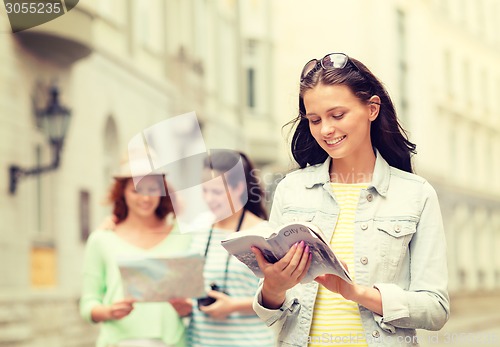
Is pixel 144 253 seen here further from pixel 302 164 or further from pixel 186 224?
pixel 302 164

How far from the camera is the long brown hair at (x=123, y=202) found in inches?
101

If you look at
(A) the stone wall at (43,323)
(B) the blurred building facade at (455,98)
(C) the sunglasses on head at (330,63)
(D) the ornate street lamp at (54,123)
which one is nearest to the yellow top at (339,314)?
(C) the sunglasses on head at (330,63)

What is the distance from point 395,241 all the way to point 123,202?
4.18 feet

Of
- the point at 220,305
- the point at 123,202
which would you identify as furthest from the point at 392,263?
the point at 123,202

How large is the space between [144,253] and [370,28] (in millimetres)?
3292

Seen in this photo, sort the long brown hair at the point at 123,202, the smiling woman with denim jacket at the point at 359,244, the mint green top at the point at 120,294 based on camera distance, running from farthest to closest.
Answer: the long brown hair at the point at 123,202 < the mint green top at the point at 120,294 < the smiling woman with denim jacket at the point at 359,244

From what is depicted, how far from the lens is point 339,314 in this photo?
1.47 meters

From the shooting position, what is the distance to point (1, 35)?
14.7 feet

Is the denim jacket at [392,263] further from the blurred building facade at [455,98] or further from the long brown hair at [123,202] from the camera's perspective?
the blurred building facade at [455,98]

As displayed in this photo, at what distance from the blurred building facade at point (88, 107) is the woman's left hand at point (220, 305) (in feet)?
6.77

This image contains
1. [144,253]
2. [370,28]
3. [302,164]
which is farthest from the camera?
[370,28]

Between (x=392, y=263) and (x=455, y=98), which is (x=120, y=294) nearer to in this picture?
(x=392, y=263)

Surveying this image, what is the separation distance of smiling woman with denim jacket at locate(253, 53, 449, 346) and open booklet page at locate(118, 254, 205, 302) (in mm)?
780


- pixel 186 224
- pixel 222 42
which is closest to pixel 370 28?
pixel 222 42
